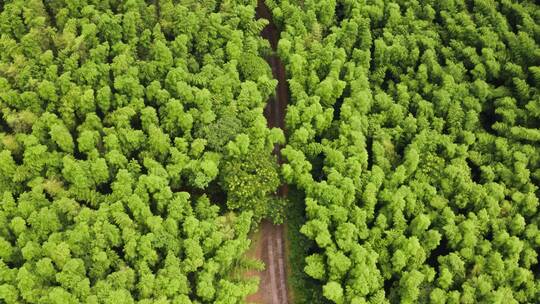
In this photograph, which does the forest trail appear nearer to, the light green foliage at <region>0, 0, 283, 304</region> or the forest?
the forest

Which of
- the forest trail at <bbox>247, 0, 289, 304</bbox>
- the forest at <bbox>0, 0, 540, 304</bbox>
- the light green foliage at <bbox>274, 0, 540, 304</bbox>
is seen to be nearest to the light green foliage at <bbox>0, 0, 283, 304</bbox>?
the forest at <bbox>0, 0, 540, 304</bbox>

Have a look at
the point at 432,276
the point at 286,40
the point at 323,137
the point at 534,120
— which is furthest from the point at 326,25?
the point at 432,276

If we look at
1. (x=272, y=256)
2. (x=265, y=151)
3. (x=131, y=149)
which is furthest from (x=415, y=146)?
(x=131, y=149)

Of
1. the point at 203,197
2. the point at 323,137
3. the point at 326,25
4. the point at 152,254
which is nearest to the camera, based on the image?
the point at 152,254

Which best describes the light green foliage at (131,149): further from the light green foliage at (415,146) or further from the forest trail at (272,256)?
the light green foliage at (415,146)

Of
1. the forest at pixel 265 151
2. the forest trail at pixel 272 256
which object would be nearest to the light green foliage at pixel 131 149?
the forest at pixel 265 151

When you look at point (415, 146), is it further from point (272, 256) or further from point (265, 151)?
point (272, 256)

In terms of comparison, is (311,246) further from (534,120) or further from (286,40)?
(534,120)
